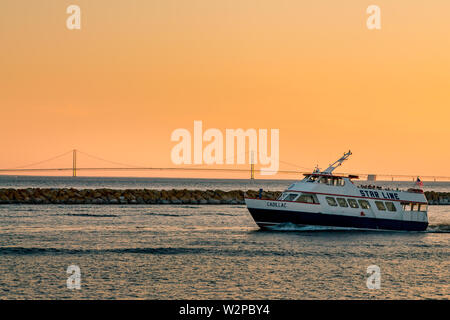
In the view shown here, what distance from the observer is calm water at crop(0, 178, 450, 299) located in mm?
24828

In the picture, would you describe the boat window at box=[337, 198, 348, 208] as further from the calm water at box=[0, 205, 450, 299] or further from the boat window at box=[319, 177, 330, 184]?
the calm water at box=[0, 205, 450, 299]

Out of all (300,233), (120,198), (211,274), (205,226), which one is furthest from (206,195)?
(211,274)

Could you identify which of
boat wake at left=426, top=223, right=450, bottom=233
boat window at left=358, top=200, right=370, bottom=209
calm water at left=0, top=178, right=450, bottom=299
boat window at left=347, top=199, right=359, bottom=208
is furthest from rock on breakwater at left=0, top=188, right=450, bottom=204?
boat window at left=347, top=199, right=359, bottom=208

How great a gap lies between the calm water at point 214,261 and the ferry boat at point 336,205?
95 cm

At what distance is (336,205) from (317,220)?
6.52ft

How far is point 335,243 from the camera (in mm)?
40781

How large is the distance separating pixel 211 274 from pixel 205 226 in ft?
80.9

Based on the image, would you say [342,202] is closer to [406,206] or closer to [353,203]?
[353,203]

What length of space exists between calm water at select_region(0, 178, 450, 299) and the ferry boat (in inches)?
37.3

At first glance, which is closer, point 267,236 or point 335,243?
point 335,243

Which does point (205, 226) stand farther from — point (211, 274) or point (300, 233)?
point (211, 274)

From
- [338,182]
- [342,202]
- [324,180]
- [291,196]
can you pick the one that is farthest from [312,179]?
[342,202]

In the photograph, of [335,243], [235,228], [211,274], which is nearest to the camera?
[211,274]

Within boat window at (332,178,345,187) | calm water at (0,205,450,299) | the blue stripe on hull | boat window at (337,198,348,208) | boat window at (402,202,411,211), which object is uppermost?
boat window at (332,178,345,187)
